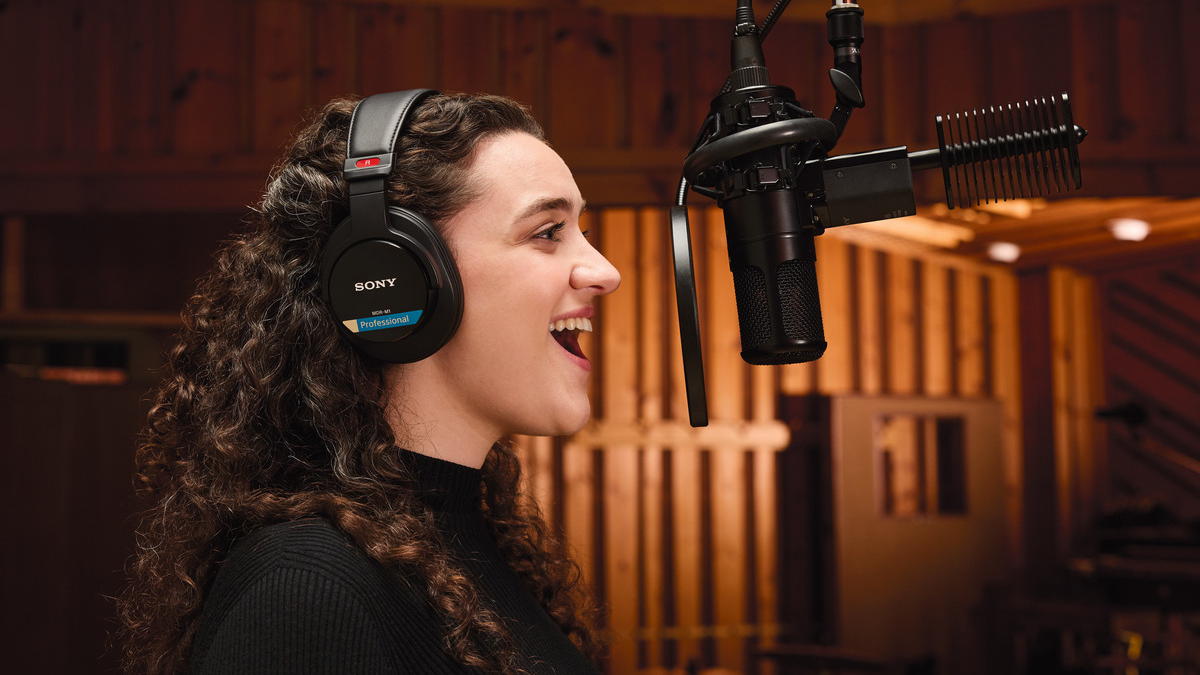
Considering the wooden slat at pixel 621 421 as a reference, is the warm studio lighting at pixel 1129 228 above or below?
above

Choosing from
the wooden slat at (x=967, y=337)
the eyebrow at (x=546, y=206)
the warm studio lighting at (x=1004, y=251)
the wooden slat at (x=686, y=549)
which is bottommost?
the wooden slat at (x=686, y=549)

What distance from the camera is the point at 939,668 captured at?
6.04 metres

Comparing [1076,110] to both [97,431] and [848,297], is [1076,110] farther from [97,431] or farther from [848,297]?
[97,431]

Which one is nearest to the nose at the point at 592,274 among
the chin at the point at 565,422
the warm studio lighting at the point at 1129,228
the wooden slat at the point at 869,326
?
the chin at the point at 565,422

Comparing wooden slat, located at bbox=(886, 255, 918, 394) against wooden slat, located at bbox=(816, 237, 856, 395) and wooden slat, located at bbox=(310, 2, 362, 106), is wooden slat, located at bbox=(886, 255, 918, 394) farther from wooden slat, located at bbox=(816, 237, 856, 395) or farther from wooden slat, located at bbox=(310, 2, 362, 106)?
wooden slat, located at bbox=(310, 2, 362, 106)

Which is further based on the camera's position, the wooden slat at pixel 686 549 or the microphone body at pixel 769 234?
the wooden slat at pixel 686 549

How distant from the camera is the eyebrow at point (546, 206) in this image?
41.9 inches

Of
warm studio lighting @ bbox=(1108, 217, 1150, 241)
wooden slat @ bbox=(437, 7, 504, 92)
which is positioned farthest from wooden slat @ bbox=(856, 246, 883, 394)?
wooden slat @ bbox=(437, 7, 504, 92)

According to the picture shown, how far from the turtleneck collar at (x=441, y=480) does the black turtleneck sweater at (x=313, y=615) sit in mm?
156

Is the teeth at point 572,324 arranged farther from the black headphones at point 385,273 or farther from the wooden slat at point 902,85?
the wooden slat at point 902,85

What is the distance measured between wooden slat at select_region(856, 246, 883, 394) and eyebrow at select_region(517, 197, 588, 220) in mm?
5516

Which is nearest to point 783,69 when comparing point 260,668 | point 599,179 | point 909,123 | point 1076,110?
point 909,123

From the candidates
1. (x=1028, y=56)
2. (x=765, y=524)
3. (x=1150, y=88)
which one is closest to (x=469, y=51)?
(x=1028, y=56)

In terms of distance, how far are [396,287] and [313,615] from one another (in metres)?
0.34
